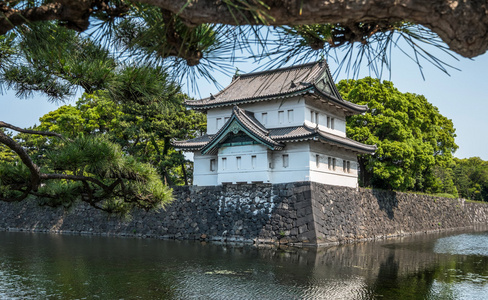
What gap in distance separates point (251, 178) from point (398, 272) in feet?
26.3

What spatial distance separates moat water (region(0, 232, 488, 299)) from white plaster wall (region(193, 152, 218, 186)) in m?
3.96

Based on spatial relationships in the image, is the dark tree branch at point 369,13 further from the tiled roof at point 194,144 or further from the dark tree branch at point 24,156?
the tiled roof at point 194,144

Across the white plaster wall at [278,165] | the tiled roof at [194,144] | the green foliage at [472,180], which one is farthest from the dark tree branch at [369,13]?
the green foliage at [472,180]

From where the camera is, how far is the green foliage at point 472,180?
4004 centimetres

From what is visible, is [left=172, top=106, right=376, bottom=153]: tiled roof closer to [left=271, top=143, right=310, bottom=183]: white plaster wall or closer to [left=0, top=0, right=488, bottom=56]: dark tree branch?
[left=271, top=143, right=310, bottom=183]: white plaster wall

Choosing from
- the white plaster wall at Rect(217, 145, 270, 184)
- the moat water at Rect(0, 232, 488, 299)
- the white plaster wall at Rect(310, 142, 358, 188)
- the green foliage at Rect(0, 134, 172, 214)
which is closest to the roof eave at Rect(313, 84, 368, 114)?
the white plaster wall at Rect(310, 142, 358, 188)

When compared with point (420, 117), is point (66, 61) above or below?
below

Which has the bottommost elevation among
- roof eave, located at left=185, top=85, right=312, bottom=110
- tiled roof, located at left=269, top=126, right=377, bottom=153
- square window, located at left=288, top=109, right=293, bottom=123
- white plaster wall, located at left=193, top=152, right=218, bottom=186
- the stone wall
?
the stone wall

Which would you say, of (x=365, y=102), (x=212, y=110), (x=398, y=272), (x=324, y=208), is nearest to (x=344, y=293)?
(x=398, y=272)

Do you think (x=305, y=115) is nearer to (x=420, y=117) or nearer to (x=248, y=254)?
(x=248, y=254)

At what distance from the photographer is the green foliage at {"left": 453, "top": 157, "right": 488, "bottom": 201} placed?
4004 centimetres

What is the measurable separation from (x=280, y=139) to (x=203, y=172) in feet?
14.4

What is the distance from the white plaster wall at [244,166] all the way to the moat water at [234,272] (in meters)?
3.29

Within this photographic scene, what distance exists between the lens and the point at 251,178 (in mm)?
18031
